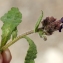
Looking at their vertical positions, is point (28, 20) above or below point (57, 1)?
below

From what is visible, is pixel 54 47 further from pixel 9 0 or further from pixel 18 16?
pixel 18 16

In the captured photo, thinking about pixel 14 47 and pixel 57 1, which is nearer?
pixel 14 47

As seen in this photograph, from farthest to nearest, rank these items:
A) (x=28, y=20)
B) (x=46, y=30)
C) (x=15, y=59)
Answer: (x=28, y=20), (x=15, y=59), (x=46, y=30)

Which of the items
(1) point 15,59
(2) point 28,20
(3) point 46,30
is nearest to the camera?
(3) point 46,30

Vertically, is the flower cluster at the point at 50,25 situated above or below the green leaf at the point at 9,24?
below

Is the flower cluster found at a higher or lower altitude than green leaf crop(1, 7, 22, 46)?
lower

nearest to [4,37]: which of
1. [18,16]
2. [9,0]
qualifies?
[18,16]

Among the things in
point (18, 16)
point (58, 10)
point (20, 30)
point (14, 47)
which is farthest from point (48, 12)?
point (18, 16)

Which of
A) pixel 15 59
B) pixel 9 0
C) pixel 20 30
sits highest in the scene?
pixel 9 0

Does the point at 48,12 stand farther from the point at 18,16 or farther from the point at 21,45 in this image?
the point at 18,16
